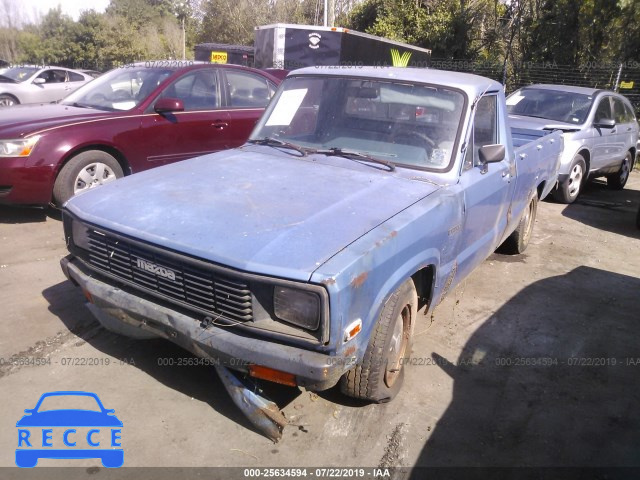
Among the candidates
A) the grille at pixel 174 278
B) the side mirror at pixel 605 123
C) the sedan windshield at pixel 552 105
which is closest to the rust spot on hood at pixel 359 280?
the grille at pixel 174 278

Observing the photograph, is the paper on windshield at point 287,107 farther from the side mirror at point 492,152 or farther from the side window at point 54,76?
the side window at point 54,76

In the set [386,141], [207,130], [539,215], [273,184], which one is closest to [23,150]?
[207,130]

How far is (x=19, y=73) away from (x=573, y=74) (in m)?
15.8

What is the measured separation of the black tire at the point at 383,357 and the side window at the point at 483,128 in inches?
46.4

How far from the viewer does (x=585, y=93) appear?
28.7ft

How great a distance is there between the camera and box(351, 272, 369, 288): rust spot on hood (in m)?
2.48

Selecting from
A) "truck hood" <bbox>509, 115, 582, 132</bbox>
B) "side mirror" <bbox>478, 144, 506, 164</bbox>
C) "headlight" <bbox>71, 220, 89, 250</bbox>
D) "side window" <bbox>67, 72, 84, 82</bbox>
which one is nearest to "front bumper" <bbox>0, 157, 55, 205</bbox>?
"headlight" <bbox>71, 220, 89, 250</bbox>

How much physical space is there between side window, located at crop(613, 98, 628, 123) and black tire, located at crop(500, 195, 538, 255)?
4.34m

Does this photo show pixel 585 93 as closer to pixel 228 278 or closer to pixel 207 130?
pixel 207 130

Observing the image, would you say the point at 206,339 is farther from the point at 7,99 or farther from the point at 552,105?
the point at 7,99

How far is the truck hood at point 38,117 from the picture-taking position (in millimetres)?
5520

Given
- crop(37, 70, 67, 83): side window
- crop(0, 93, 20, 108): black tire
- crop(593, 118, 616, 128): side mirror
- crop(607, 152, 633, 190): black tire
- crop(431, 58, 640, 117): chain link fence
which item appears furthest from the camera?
crop(37, 70, 67, 83): side window

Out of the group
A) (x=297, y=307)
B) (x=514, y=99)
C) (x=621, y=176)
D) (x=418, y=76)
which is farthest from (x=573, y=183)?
(x=297, y=307)

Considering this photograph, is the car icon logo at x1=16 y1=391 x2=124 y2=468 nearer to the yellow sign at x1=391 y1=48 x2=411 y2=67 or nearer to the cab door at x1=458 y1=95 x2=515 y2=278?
the cab door at x1=458 y1=95 x2=515 y2=278
